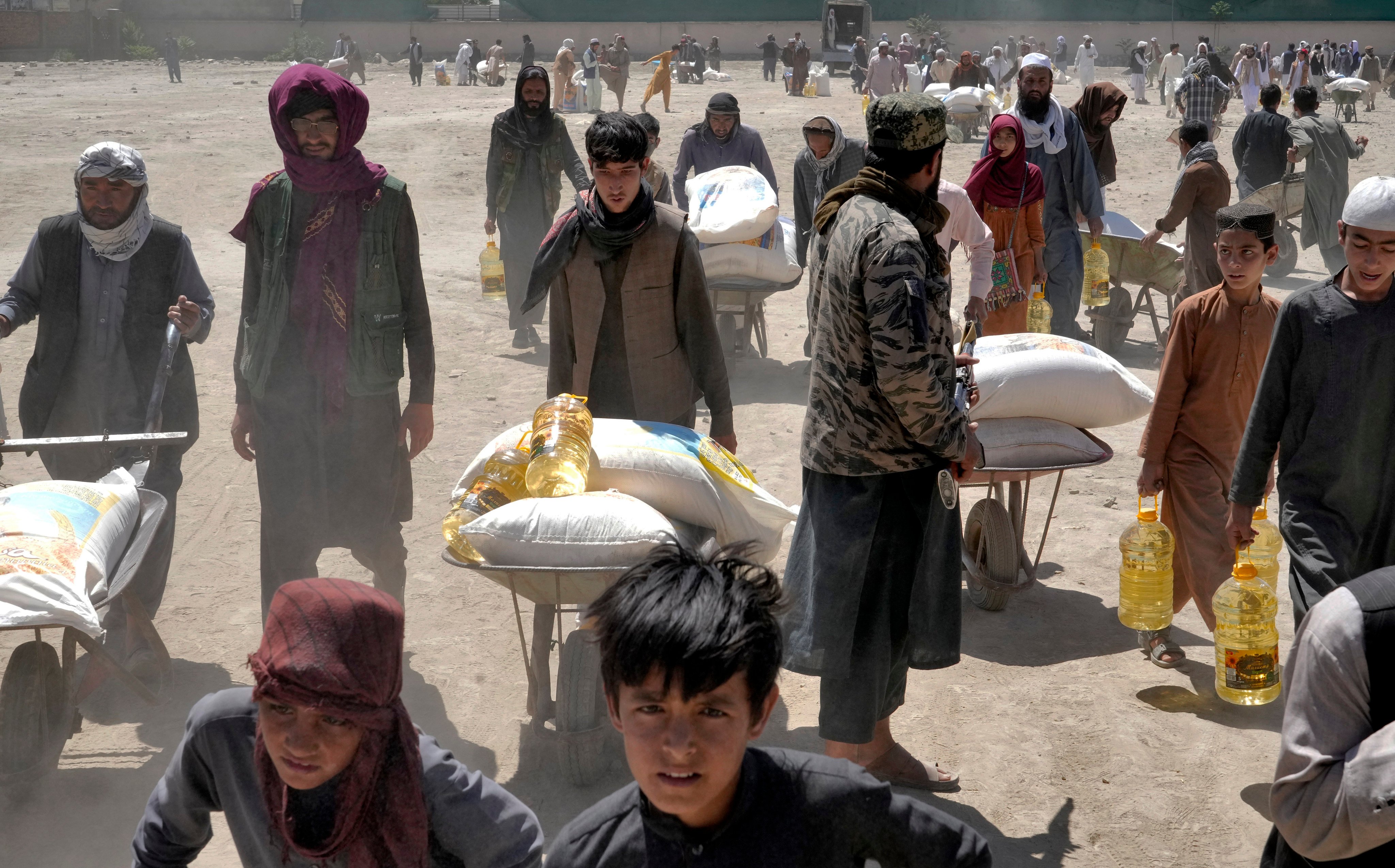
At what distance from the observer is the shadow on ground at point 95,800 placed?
11.9 feet

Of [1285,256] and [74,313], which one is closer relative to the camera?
[74,313]

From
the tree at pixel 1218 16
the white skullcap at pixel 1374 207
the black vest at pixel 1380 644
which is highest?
the tree at pixel 1218 16

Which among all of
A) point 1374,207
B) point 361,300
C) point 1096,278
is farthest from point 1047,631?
point 1096,278

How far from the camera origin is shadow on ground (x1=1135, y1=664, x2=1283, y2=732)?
14.0ft

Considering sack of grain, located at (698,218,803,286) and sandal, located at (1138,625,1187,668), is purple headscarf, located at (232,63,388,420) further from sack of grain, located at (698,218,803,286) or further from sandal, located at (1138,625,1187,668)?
sack of grain, located at (698,218,803,286)

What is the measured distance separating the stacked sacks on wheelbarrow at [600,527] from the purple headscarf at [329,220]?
699 mm

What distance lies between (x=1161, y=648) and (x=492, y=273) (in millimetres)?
6339

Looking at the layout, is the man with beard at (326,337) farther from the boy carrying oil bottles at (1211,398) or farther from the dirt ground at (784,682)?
the boy carrying oil bottles at (1211,398)

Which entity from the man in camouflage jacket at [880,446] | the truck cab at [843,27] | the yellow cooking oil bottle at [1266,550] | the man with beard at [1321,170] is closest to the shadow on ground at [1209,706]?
the yellow cooking oil bottle at [1266,550]

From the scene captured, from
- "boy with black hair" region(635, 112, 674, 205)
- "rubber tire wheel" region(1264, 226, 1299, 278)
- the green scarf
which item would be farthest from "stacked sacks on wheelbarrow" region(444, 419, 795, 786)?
"rubber tire wheel" region(1264, 226, 1299, 278)

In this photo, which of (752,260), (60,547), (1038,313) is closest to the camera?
(60,547)

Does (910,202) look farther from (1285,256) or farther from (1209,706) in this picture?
(1285,256)

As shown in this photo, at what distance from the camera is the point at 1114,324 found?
9.32 meters

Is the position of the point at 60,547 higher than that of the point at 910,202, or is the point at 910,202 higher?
→ the point at 910,202
